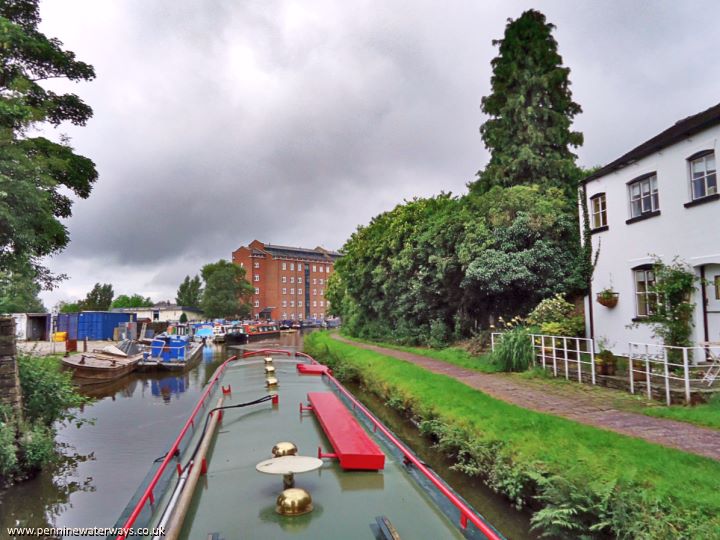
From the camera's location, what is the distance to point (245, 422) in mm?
5922

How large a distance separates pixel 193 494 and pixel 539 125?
75.4 feet

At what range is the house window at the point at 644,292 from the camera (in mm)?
11773

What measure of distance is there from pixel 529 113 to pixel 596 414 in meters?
17.5

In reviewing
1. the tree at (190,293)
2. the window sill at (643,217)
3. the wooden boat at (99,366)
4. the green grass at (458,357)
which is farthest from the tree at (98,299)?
the window sill at (643,217)

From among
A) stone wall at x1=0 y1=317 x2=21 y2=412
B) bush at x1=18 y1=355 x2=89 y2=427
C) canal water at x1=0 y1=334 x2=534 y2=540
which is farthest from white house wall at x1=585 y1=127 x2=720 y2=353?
stone wall at x1=0 y1=317 x2=21 y2=412

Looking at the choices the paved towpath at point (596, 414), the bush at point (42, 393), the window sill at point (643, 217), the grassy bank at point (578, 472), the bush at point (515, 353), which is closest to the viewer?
the grassy bank at point (578, 472)

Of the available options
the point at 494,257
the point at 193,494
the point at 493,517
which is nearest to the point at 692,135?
the point at 494,257

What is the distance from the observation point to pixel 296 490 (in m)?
3.34

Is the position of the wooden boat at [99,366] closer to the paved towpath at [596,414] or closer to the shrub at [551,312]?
the paved towpath at [596,414]

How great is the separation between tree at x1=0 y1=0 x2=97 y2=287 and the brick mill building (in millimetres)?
64741

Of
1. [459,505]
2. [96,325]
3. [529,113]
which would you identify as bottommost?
[459,505]

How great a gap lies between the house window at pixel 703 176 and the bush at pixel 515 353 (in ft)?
17.4

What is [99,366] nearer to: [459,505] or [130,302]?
[459,505]

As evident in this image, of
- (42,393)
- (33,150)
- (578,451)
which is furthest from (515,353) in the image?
(33,150)
